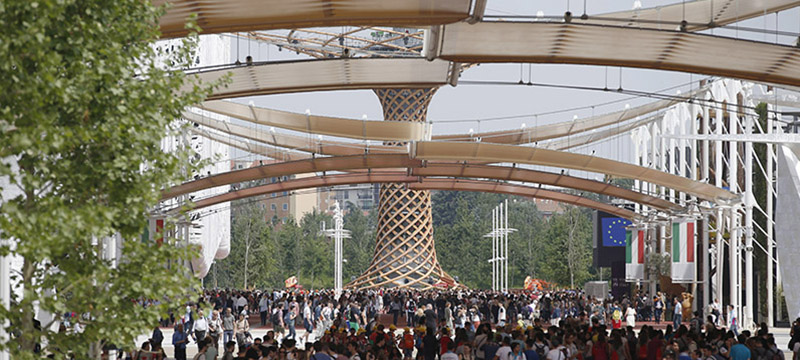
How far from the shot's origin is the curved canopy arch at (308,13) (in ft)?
50.0

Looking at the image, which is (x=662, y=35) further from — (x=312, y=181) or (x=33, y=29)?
(x=312, y=181)

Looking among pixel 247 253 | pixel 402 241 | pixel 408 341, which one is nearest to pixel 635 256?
pixel 402 241

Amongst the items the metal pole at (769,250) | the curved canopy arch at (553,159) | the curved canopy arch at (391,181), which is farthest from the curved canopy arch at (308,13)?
the metal pole at (769,250)

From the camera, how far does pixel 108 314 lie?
8.95 metres

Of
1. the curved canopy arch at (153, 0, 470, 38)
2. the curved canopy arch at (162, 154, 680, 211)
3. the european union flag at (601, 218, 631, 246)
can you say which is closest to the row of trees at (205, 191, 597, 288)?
the european union flag at (601, 218, 631, 246)

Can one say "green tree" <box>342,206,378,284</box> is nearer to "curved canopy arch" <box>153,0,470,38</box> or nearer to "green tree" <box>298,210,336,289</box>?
"green tree" <box>298,210,336,289</box>

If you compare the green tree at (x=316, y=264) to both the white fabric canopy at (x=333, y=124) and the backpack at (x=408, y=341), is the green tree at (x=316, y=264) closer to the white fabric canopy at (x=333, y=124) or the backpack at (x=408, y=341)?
the white fabric canopy at (x=333, y=124)

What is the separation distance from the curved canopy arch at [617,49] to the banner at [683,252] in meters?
18.1

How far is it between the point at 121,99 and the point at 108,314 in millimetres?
1838

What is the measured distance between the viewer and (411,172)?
126 ft

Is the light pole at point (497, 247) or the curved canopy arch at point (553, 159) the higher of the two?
the curved canopy arch at point (553, 159)

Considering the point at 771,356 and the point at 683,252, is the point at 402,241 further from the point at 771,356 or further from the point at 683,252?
the point at 771,356

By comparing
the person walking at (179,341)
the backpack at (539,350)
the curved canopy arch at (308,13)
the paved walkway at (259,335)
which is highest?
the curved canopy arch at (308,13)

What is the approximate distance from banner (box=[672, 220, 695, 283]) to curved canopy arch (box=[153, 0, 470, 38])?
23.5 meters
